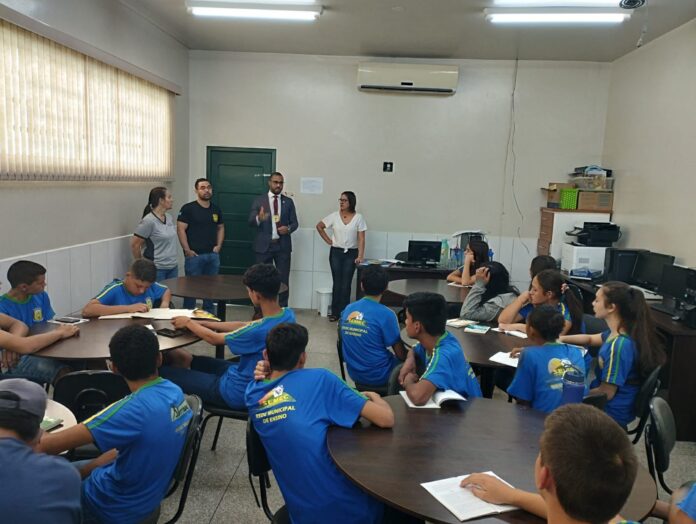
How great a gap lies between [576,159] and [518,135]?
806 millimetres

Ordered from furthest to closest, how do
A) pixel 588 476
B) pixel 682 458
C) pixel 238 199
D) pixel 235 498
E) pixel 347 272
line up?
pixel 238 199 → pixel 347 272 → pixel 682 458 → pixel 235 498 → pixel 588 476

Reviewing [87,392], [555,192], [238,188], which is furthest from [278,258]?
[87,392]

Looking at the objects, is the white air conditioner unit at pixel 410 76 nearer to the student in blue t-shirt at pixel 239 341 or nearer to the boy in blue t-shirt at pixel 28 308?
the student in blue t-shirt at pixel 239 341

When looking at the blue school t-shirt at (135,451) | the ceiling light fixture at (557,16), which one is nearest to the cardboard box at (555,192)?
the ceiling light fixture at (557,16)

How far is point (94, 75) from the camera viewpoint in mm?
4887

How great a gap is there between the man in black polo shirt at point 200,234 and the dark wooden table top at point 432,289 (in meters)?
2.13

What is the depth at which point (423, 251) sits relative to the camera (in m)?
6.47

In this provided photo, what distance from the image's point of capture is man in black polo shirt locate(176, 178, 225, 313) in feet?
19.5

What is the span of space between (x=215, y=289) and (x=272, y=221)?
2325 millimetres

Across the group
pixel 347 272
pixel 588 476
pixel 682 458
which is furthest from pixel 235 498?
pixel 347 272

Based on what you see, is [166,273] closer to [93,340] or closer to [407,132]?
[93,340]

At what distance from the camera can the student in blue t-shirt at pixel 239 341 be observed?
2.83m

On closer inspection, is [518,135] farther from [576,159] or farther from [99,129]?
[99,129]

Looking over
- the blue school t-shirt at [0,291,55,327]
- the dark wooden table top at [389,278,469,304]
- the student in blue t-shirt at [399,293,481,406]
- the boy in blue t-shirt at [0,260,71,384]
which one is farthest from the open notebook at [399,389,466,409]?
the blue school t-shirt at [0,291,55,327]
